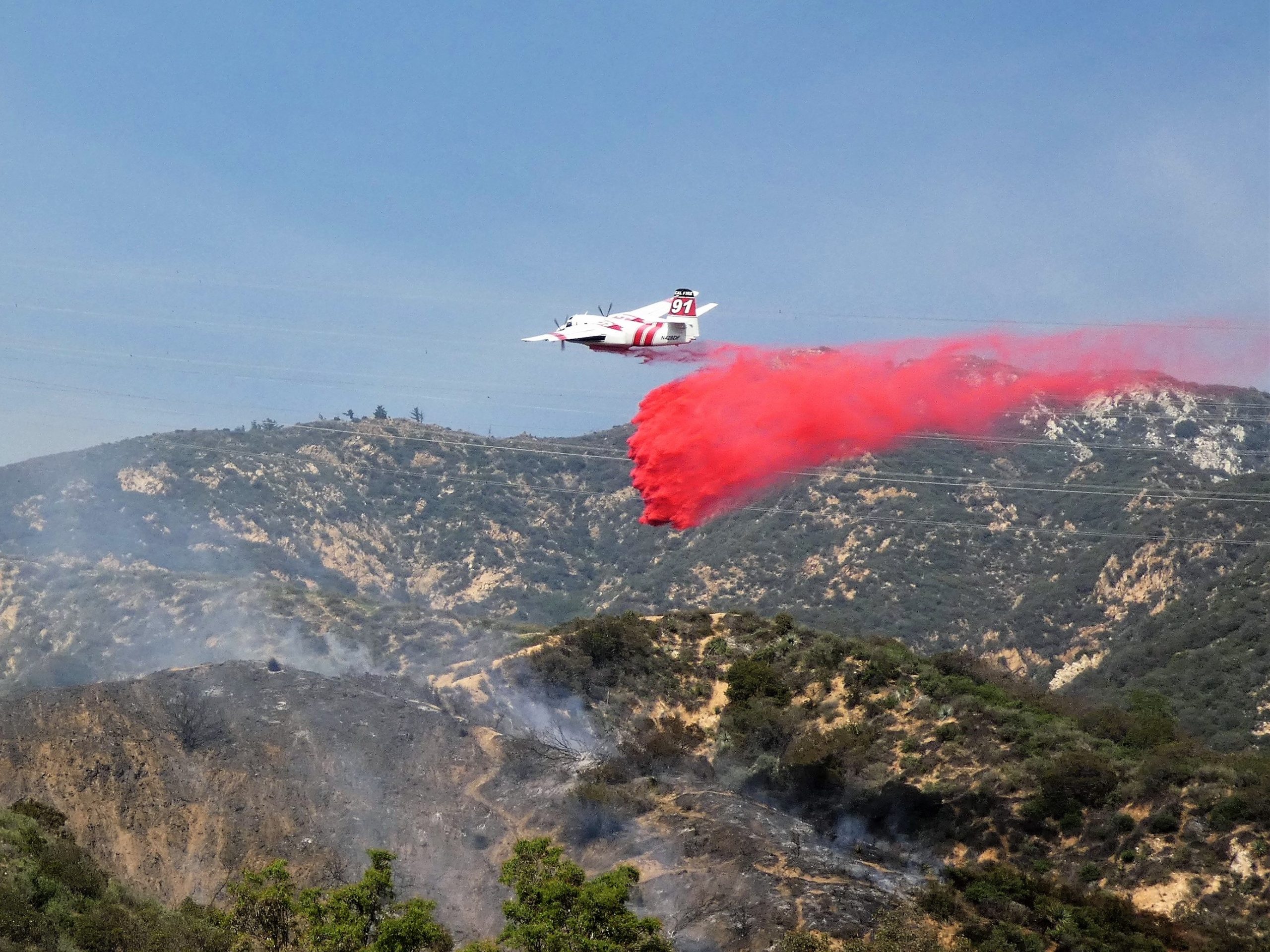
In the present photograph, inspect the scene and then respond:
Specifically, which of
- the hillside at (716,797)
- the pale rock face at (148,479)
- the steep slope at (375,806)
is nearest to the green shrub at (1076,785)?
the hillside at (716,797)

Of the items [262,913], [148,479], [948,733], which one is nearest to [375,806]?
[262,913]

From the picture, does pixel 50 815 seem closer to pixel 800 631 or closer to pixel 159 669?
pixel 159 669

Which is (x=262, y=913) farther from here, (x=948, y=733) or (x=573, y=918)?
(x=948, y=733)

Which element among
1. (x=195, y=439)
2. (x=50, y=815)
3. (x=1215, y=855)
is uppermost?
(x=195, y=439)

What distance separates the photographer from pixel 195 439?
19038 centimetres

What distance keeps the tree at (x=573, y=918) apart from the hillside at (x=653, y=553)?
153ft

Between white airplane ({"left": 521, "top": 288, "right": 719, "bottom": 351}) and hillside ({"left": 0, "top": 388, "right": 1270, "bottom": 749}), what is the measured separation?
29.2m

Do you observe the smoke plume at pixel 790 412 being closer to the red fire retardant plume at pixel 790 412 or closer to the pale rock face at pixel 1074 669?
the red fire retardant plume at pixel 790 412

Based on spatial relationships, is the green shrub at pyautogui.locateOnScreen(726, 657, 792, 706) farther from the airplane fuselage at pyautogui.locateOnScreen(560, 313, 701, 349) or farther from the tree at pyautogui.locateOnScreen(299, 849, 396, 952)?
the tree at pyautogui.locateOnScreen(299, 849, 396, 952)

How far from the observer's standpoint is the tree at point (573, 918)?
126 feet

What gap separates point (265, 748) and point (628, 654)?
2524cm

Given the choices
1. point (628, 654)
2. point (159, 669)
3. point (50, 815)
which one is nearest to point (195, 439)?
point (159, 669)

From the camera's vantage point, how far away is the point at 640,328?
64.6m

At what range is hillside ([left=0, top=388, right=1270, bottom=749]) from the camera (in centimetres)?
9519
